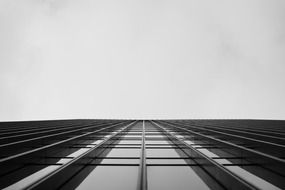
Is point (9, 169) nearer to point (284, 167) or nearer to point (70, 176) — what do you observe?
point (70, 176)

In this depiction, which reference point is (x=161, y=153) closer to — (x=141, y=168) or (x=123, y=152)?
(x=123, y=152)

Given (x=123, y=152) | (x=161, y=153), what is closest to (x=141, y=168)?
(x=161, y=153)

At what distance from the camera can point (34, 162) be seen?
6.11 metres

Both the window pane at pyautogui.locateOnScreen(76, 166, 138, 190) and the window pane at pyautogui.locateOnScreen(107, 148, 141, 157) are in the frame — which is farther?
the window pane at pyautogui.locateOnScreen(107, 148, 141, 157)

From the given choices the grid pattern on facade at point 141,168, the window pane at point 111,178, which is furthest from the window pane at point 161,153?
the window pane at point 111,178

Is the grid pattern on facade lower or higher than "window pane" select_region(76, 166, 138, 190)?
higher

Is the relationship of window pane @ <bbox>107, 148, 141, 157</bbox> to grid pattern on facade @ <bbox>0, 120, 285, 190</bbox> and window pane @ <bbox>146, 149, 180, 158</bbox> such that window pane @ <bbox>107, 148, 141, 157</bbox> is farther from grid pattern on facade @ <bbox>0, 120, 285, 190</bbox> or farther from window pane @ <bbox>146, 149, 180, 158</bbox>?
window pane @ <bbox>146, 149, 180, 158</bbox>

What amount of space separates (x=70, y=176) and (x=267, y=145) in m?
7.10

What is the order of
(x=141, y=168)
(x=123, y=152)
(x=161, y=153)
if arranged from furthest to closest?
(x=123, y=152), (x=161, y=153), (x=141, y=168)

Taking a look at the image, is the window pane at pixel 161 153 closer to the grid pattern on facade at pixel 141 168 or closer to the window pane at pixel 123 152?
the grid pattern on facade at pixel 141 168

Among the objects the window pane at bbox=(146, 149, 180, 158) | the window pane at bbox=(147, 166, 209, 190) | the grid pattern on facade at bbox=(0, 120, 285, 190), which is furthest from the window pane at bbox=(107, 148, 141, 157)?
the window pane at bbox=(147, 166, 209, 190)

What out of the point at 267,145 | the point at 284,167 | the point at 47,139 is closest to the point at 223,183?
the point at 284,167

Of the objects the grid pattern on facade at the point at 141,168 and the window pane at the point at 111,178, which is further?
the window pane at the point at 111,178

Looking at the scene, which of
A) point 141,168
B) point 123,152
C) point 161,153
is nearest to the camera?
point 141,168
